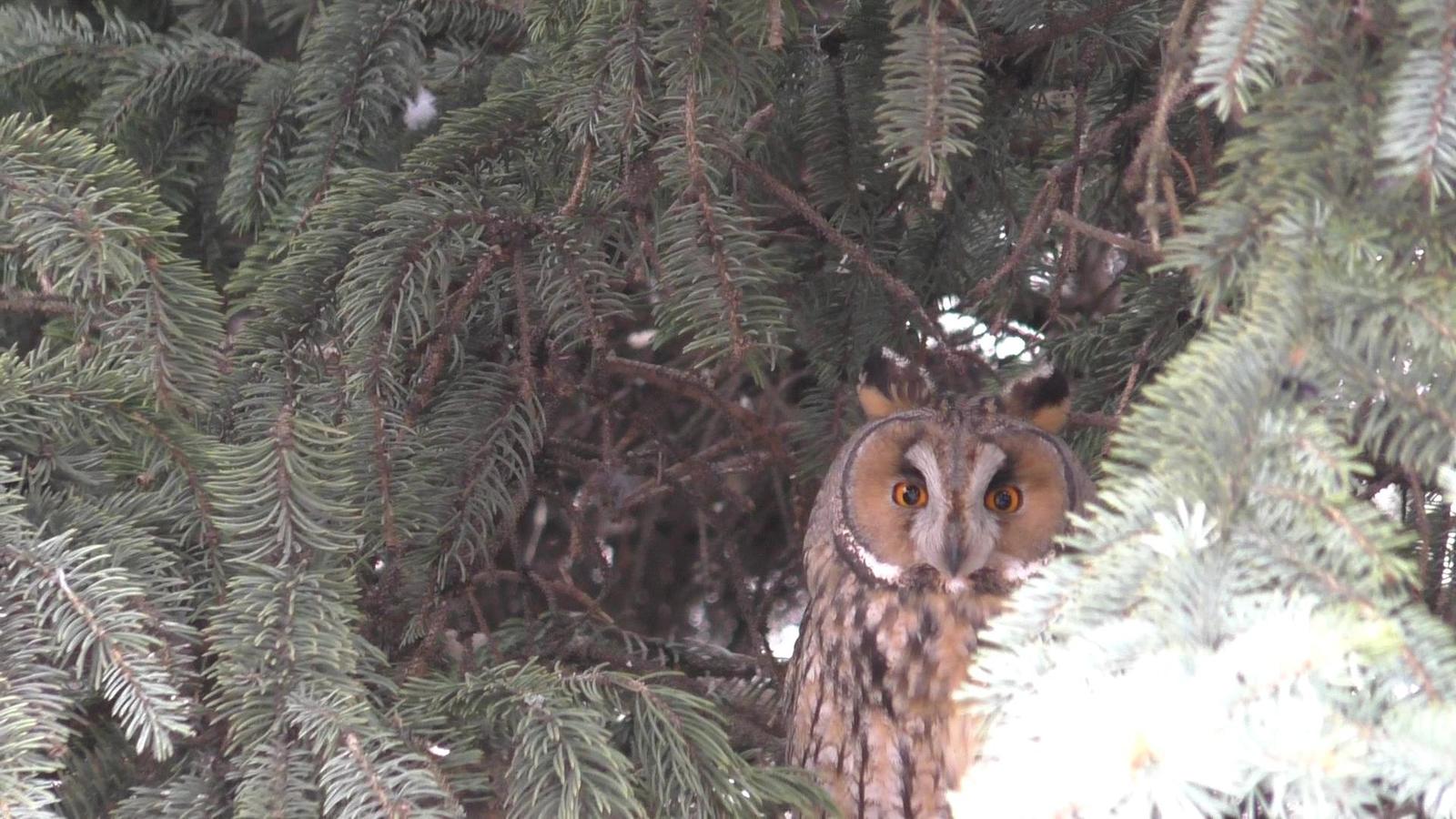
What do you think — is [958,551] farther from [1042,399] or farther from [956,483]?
[1042,399]

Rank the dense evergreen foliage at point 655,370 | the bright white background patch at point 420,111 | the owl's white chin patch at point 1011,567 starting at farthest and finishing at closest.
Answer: the bright white background patch at point 420,111 < the owl's white chin patch at point 1011,567 < the dense evergreen foliage at point 655,370

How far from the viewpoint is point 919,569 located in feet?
5.82

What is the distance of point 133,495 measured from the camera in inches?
52.9

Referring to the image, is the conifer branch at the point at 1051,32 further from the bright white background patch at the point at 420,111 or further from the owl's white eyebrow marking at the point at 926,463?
the bright white background patch at the point at 420,111

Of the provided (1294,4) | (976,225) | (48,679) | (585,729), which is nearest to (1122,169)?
→ (976,225)

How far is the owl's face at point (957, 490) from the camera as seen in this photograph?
1.71m

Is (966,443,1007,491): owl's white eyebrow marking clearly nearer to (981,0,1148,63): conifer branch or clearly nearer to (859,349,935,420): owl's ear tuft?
(859,349,935,420): owl's ear tuft

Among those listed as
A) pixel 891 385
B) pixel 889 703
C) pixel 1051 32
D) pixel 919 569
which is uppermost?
pixel 1051 32

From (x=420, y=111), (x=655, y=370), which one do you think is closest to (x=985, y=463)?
(x=655, y=370)

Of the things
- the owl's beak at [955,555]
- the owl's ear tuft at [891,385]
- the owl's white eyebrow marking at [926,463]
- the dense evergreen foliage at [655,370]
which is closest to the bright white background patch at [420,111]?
the dense evergreen foliage at [655,370]

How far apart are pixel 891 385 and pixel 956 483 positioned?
0.22 metres

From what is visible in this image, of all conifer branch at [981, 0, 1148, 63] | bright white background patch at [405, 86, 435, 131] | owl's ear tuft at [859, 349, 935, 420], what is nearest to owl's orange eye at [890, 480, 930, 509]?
owl's ear tuft at [859, 349, 935, 420]

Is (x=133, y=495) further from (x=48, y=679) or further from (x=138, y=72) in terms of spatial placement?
(x=138, y=72)

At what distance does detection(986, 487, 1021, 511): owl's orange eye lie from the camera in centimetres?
175
